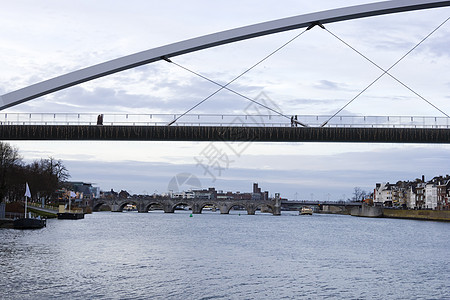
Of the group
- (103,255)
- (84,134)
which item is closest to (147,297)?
(103,255)

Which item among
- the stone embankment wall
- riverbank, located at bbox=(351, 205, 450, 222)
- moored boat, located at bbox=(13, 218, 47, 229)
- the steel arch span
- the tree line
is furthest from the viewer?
riverbank, located at bbox=(351, 205, 450, 222)

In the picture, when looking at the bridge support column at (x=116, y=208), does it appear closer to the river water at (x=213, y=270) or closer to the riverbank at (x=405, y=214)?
the riverbank at (x=405, y=214)

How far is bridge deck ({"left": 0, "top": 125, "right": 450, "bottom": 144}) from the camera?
47.5 m

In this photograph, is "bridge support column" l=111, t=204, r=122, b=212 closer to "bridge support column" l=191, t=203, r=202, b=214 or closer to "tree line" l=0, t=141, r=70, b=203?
"bridge support column" l=191, t=203, r=202, b=214

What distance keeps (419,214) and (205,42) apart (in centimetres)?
14973

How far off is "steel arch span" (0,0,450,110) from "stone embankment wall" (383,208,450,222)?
132 metres

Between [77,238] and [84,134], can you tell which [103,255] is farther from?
[77,238]

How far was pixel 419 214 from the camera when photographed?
511 feet

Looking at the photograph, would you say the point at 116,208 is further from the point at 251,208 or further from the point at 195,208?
the point at 251,208

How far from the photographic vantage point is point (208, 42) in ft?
53.7

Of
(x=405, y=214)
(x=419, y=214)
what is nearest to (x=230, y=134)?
(x=419, y=214)

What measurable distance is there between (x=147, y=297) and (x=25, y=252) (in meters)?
21.5

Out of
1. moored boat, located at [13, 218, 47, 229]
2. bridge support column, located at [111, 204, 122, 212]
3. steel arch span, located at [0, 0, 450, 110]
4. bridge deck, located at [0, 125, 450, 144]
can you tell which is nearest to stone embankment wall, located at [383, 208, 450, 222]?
bridge support column, located at [111, 204, 122, 212]

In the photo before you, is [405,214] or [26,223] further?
[405,214]
